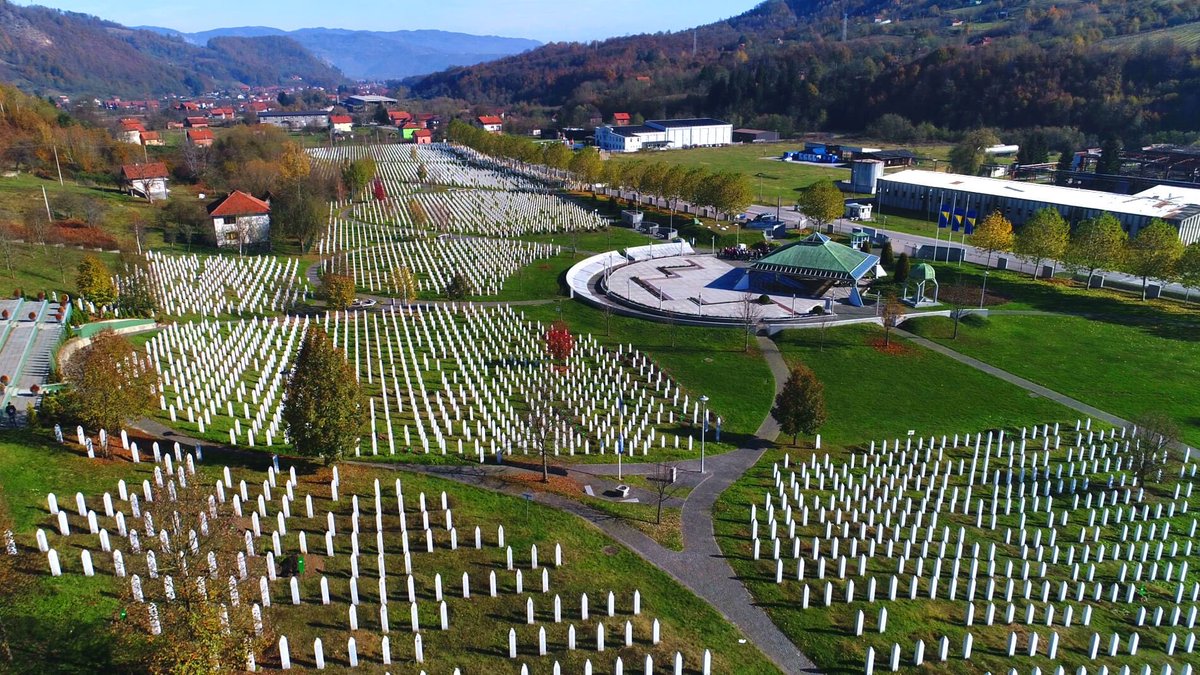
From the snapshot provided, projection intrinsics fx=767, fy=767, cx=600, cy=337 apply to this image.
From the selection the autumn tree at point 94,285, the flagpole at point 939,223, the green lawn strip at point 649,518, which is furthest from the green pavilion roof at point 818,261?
the autumn tree at point 94,285

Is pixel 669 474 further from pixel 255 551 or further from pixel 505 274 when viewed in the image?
pixel 505 274

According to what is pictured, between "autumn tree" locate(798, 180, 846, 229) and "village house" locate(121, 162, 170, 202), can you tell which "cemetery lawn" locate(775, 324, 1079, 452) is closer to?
"autumn tree" locate(798, 180, 846, 229)

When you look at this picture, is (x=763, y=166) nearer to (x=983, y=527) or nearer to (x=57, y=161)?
(x=57, y=161)

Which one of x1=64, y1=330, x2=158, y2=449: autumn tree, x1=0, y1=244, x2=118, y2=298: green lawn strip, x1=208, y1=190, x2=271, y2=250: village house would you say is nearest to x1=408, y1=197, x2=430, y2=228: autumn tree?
x1=208, y1=190, x2=271, y2=250: village house

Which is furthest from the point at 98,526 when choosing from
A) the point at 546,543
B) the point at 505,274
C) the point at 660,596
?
the point at 505,274

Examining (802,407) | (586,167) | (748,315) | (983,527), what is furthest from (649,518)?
(586,167)

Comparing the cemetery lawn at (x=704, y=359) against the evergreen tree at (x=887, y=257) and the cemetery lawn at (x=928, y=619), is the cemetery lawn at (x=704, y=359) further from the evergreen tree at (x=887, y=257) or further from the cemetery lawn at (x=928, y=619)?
the evergreen tree at (x=887, y=257)

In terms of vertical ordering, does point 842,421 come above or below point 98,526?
below
